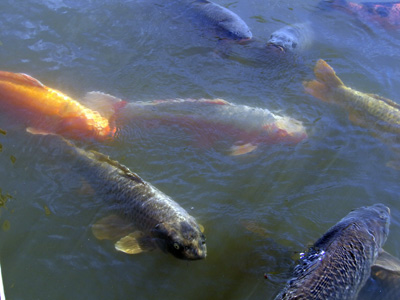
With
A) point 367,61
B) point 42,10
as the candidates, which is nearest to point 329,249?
point 367,61

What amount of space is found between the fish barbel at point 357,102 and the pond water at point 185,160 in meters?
0.17

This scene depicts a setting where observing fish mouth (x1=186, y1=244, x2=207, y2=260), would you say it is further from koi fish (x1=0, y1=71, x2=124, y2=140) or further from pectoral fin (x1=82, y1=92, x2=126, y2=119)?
pectoral fin (x1=82, y1=92, x2=126, y2=119)

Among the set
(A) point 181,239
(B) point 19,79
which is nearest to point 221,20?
(B) point 19,79

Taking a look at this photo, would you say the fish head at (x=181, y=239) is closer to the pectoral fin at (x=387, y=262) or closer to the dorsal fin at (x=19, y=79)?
the pectoral fin at (x=387, y=262)

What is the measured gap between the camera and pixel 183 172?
481 centimetres

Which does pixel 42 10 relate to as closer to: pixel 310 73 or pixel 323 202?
pixel 310 73

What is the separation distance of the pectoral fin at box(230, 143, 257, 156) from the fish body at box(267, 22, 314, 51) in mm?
2901

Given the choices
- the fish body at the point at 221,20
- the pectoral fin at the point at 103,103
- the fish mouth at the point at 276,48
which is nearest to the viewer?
the pectoral fin at the point at 103,103

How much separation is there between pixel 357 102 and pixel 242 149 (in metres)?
2.18

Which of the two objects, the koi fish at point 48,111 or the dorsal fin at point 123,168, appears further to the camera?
the koi fish at point 48,111

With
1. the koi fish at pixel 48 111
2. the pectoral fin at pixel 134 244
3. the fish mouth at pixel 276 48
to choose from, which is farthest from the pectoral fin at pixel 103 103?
the fish mouth at pixel 276 48

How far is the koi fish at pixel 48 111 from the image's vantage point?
497 cm

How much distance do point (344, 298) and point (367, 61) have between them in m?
5.76

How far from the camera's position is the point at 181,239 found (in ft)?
11.7
